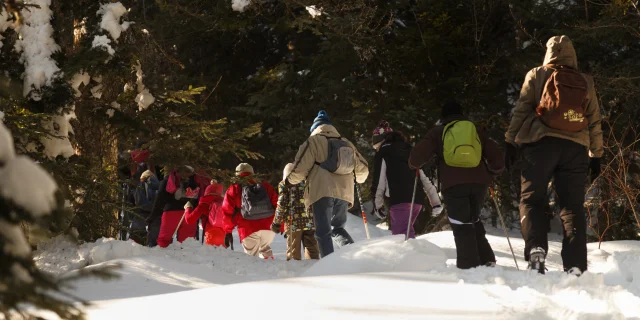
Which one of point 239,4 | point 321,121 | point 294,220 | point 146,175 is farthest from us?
point 146,175

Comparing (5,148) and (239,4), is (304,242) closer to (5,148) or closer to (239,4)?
(239,4)

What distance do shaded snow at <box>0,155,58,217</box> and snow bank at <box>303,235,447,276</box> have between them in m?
3.98

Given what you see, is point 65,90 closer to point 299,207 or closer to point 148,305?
point 299,207

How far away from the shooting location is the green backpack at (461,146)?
6.55 m

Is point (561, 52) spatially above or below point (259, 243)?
above

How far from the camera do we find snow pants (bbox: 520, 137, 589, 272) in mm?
6066

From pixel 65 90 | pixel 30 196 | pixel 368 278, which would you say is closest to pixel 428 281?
pixel 368 278

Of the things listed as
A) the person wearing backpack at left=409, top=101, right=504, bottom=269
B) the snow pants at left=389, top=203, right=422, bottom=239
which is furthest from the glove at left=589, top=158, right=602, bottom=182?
the snow pants at left=389, top=203, right=422, bottom=239

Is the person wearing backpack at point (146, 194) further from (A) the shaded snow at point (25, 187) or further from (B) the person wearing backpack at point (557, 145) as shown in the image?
(A) the shaded snow at point (25, 187)

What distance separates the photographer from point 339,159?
28.7ft

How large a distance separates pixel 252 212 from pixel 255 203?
137 millimetres

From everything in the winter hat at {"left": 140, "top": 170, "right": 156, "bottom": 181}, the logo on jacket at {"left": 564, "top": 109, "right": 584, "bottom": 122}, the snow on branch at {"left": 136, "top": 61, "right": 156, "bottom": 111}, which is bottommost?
the logo on jacket at {"left": 564, "top": 109, "right": 584, "bottom": 122}

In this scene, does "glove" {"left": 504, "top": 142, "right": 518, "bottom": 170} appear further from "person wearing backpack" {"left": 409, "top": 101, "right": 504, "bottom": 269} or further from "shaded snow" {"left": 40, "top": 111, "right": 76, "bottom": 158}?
"shaded snow" {"left": 40, "top": 111, "right": 76, "bottom": 158}

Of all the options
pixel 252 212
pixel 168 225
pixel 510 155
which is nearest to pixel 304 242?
pixel 252 212
